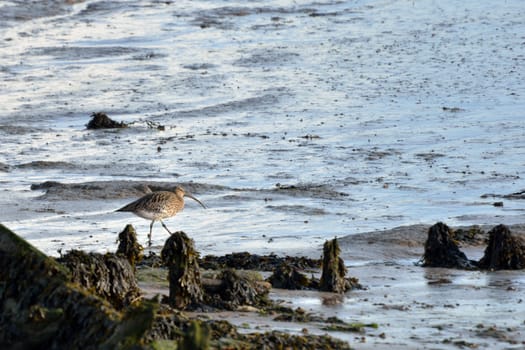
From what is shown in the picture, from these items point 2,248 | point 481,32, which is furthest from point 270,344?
point 481,32

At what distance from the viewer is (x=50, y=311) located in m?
6.12

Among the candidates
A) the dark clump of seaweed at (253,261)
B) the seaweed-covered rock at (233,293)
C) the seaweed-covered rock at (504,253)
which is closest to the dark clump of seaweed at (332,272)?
the seaweed-covered rock at (233,293)

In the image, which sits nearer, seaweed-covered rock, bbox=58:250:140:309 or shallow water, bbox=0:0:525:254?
seaweed-covered rock, bbox=58:250:140:309

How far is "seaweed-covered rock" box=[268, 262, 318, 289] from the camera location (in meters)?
10.1

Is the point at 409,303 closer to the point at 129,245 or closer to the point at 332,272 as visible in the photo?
the point at 332,272

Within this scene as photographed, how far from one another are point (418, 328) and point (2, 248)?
3.09m

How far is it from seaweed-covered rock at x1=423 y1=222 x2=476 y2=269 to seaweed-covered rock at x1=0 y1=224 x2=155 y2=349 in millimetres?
5500

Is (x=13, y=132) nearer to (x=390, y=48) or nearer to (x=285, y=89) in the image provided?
(x=285, y=89)

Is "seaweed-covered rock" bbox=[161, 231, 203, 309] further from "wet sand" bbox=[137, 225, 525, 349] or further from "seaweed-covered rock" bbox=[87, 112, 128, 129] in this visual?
"seaweed-covered rock" bbox=[87, 112, 128, 129]

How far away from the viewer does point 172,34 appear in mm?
34344

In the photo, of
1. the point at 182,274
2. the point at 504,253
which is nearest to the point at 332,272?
the point at 182,274

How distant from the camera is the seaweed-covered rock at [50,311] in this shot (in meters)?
5.68

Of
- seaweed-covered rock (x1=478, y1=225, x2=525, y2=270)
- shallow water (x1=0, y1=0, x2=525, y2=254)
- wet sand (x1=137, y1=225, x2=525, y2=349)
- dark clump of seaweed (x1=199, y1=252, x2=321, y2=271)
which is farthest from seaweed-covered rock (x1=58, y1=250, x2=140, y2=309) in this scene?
seaweed-covered rock (x1=478, y1=225, x2=525, y2=270)

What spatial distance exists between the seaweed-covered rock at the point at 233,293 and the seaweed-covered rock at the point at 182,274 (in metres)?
0.15
